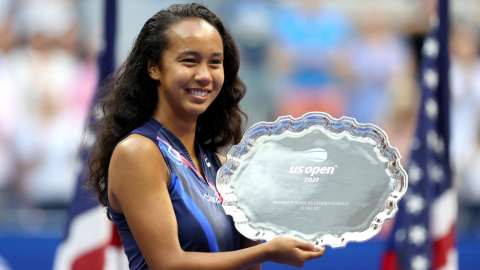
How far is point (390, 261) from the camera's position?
2.88m

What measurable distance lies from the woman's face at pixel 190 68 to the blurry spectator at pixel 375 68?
3.12 metres

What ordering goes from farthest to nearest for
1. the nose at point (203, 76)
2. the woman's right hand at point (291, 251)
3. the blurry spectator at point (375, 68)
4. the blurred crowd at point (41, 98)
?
the blurry spectator at point (375, 68) → the blurred crowd at point (41, 98) → the nose at point (203, 76) → the woman's right hand at point (291, 251)

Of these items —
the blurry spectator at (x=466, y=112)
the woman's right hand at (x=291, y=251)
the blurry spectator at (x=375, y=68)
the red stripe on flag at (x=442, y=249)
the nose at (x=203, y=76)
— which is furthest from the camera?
the blurry spectator at (x=375, y=68)

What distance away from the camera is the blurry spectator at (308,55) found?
4.57m

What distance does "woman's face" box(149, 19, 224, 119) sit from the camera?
1673mm

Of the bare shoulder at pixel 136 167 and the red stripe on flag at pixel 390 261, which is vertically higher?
the bare shoulder at pixel 136 167

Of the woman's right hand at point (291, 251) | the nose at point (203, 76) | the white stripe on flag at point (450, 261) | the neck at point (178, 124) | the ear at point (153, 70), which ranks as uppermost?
the ear at point (153, 70)

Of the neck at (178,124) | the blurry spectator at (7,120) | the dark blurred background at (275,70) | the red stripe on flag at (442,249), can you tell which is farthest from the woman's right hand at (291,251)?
the blurry spectator at (7,120)

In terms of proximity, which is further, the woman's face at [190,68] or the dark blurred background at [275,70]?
the dark blurred background at [275,70]

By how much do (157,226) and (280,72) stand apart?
327cm

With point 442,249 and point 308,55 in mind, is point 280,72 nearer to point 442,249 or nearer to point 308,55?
point 308,55

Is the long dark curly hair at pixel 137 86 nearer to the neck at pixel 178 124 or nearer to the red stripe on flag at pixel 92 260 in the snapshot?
the neck at pixel 178 124

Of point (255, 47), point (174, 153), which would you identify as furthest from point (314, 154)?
point (255, 47)

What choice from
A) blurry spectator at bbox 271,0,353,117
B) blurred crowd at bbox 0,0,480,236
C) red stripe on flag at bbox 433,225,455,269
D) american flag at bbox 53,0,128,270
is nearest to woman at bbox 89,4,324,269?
american flag at bbox 53,0,128,270
